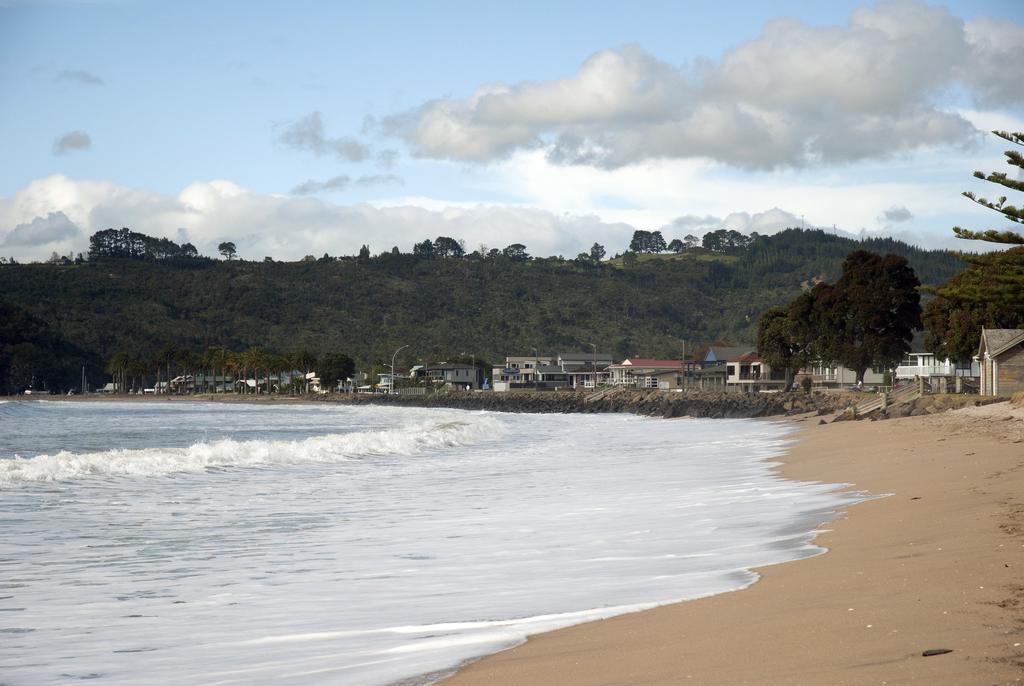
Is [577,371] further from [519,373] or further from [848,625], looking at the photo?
[848,625]

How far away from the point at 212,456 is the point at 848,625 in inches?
831

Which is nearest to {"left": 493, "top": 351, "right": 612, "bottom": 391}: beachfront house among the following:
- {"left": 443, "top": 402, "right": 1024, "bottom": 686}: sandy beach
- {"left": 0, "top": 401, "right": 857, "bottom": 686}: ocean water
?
{"left": 0, "top": 401, "right": 857, "bottom": 686}: ocean water

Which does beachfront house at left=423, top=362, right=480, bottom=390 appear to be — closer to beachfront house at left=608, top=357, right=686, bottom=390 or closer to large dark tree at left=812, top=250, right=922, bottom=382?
beachfront house at left=608, top=357, right=686, bottom=390

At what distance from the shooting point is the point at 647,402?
9519 centimetres

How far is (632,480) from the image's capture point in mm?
19156

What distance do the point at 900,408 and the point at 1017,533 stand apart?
124ft

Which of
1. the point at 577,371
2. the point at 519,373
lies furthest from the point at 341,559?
the point at 519,373

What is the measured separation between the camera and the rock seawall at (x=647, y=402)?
68250 mm

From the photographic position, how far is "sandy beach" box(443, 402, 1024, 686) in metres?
4.74

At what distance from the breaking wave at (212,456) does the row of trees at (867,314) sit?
40555 mm

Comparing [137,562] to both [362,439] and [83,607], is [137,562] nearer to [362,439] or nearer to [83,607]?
[83,607]

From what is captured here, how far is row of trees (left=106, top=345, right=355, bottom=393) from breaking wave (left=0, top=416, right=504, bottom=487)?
132 meters

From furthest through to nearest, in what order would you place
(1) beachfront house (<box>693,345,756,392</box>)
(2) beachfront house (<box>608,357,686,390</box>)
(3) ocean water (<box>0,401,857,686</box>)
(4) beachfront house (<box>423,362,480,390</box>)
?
(4) beachfront house (<box>423,362,480,390</box>), (2) beachfront house (<box>608,357,686,390</box>), (1) beachfront house (<box>693,345,756,392</box>), (3) ocean water (<box>0,401,857,686</box>)

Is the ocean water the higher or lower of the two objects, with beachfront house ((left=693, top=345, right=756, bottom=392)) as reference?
lower
